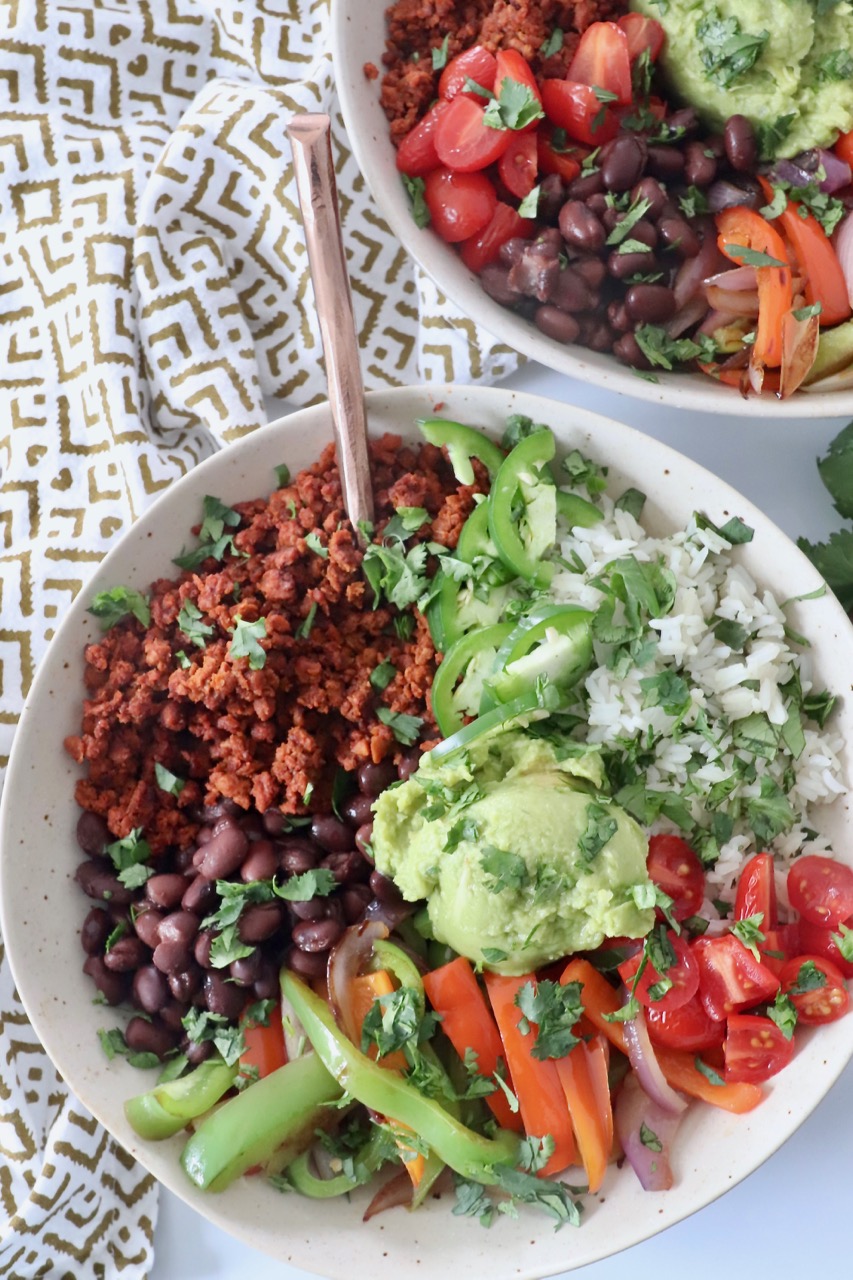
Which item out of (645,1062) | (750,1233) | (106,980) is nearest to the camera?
(645,1062)

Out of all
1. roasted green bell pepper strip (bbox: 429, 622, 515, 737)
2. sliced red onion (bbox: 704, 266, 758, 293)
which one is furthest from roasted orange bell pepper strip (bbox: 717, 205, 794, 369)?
roasted green bell pepper strip (bbox: 429, 622, 515, 737)

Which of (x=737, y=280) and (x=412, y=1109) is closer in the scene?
(x=412, y=1109)

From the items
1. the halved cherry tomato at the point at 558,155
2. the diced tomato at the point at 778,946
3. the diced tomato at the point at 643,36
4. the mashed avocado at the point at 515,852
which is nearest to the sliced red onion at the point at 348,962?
the mashed avocado at the point at 515,852

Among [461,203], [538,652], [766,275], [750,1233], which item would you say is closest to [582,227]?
[461,203]

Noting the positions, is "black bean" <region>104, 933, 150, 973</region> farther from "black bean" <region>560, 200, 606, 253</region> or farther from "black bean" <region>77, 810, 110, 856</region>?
"black bean" <region>560, 200, 606, 253</region>

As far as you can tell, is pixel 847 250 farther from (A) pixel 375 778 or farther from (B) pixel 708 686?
(A) pixel 375 778

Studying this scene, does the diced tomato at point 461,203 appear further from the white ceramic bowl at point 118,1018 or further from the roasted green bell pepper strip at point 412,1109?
the roasted green bell pepper strip at point 412,1109

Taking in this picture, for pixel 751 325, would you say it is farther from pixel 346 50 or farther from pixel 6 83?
pixel 6 83
